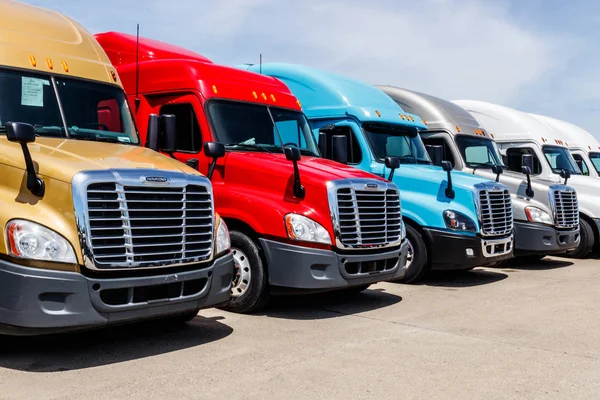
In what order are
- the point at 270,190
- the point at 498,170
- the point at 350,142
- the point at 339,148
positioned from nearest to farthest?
the point at 270,190, the point at 339,148, the point at 350,142, the point at 498,170

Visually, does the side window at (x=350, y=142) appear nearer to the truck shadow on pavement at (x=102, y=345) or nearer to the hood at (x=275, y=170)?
the hood at (x=275, y=170)

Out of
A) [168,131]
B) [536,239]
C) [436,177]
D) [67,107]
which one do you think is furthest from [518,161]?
[67,107]

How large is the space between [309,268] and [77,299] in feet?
8.76

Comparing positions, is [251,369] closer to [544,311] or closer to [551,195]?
[544,311]

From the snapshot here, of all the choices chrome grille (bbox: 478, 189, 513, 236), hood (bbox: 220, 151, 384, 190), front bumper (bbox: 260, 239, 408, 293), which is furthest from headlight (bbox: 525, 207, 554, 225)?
front bumper (bbox: 260, 239, 408, 293)

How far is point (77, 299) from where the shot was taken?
5.04 meters

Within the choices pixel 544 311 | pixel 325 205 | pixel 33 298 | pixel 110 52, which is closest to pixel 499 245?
pixel 544 311

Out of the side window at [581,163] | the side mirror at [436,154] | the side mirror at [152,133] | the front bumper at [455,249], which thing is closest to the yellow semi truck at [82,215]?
the side mirror at [152,133]

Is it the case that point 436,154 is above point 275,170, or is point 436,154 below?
above

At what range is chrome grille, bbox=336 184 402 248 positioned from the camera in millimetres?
7387

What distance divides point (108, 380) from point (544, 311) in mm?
5201

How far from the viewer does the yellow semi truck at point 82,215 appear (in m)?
4.94

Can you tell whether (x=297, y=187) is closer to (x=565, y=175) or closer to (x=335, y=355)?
(x=335, y=355)

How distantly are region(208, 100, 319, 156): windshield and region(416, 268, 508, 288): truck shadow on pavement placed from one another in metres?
2.99
